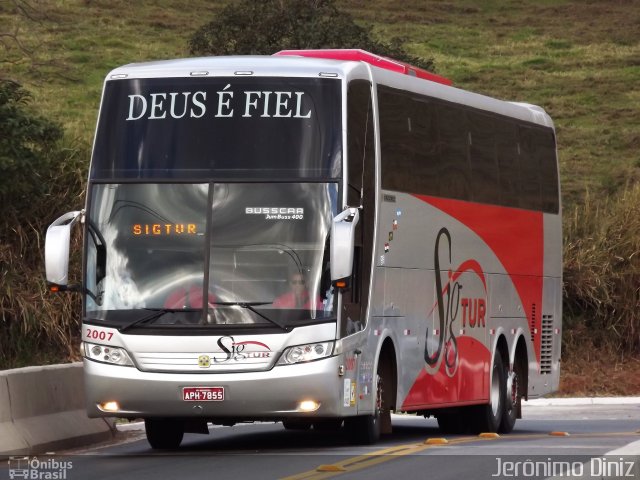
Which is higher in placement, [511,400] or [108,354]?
[108,354]

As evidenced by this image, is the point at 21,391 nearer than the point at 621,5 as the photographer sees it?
Yes

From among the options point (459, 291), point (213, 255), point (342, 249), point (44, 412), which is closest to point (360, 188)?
point (342, 249)

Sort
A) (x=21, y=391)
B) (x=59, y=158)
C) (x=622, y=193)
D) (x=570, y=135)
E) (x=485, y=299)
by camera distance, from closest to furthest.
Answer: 1. (x=21, y=391)
2. (x=485, y=299)
3. (x=59, y=158)
4. (x=622, y=193)
5. (x=570, y=135)

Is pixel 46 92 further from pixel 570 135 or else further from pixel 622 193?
pixel 622 193

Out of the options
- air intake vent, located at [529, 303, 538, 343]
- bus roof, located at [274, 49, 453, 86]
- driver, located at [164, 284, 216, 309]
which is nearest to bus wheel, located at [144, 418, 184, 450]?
driver, located at [164, 284, 216, 309]

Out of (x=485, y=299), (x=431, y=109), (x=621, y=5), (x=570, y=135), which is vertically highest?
(x=621, y=5)

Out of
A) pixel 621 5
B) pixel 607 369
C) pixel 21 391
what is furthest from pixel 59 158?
pixel 621 5

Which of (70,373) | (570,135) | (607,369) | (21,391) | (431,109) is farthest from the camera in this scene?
(570,135)

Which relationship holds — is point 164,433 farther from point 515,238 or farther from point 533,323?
point 533,323

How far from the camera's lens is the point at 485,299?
69.6 ft

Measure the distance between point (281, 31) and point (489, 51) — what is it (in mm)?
44526

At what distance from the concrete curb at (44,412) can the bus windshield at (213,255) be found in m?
1.29

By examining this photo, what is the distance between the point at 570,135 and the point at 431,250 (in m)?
45.1

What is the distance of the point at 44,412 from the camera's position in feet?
57.0
